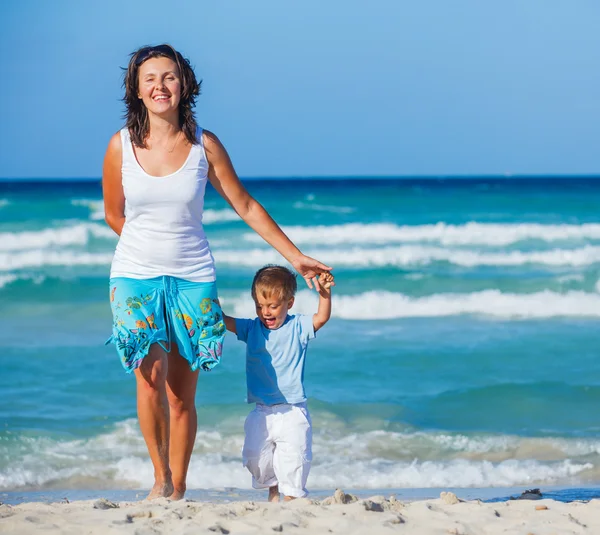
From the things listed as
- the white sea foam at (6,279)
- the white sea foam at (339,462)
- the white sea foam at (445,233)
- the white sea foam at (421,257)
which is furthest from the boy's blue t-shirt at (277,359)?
the white sea foam at (445,233)

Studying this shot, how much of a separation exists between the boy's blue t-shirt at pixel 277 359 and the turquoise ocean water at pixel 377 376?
1261mm

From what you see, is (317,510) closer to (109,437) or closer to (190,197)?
(190,197)

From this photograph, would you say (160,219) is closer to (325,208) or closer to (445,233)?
(445,233)

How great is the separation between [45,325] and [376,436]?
5.76 m

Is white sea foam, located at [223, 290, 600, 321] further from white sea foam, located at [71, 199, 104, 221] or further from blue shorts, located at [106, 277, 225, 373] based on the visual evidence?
white sea foam, located at [71, 199, 104, 221]

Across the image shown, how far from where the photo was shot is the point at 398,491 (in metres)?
5.00

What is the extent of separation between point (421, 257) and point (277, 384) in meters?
13.2

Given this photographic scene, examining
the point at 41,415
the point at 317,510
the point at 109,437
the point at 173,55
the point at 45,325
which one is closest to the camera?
the point at 317,510

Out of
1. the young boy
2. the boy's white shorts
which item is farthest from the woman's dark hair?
the boy's white shorts

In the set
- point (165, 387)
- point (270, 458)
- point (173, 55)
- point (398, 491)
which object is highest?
point (173, 55)

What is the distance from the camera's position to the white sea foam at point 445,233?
19.5 metres

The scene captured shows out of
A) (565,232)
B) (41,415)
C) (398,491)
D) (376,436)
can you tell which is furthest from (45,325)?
(565,232)

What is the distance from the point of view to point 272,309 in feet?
13.3

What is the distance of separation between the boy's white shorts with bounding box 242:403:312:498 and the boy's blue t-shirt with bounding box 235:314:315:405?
2.2 inches
